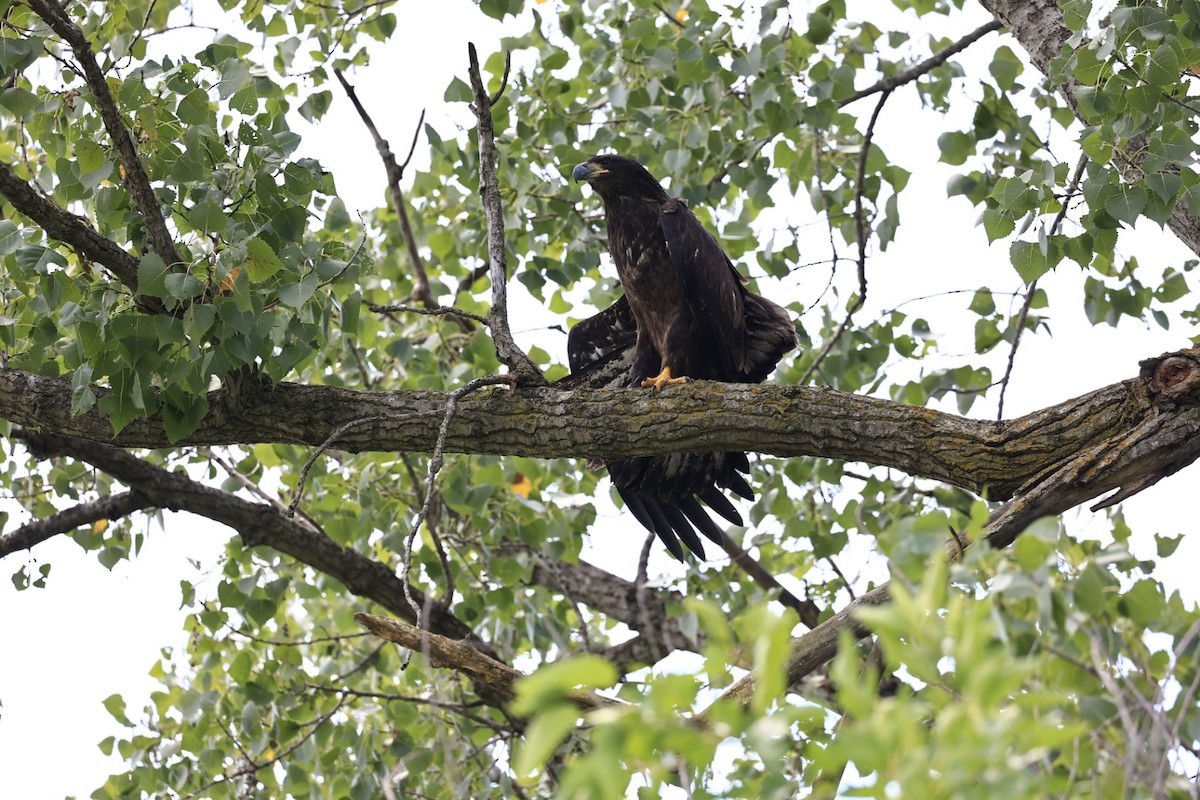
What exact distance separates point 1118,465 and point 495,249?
6.20 ft

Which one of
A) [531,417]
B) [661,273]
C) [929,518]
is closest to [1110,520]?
[661,273]

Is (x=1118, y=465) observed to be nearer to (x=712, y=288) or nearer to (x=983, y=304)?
(x=712, y=288)

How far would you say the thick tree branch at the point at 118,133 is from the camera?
111 inches

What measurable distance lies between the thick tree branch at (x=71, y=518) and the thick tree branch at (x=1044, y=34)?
379cm

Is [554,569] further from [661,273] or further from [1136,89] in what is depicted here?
[1136,89]

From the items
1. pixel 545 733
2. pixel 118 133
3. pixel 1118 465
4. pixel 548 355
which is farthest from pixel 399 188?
pixel 545 733

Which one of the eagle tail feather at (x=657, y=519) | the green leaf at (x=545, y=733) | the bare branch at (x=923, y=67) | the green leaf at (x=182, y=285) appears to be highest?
the bare branch at (x=923, y=67)

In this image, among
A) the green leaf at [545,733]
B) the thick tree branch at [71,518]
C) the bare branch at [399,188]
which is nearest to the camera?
the green leaf at [545,733]

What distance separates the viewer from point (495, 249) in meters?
3.62

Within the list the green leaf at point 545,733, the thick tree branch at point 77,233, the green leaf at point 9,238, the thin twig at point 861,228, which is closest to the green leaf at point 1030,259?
the thin twig at point 861,228

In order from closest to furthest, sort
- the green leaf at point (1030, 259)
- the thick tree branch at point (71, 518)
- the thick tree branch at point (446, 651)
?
1. the thick tree branch at point (446, 651)
2. the green leaf at point (1030, 259)
3. the thick tree branch at point (71, 518)

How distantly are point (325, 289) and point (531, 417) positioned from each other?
70 cm

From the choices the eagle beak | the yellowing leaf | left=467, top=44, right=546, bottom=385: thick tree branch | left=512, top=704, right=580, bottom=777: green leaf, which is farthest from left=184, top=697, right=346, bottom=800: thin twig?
left=512, top=704, right=580, bottom=777: green leaf

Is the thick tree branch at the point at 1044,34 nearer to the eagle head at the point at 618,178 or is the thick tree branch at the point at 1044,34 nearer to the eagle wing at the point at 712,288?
the eagle wing at the point at 712,288
